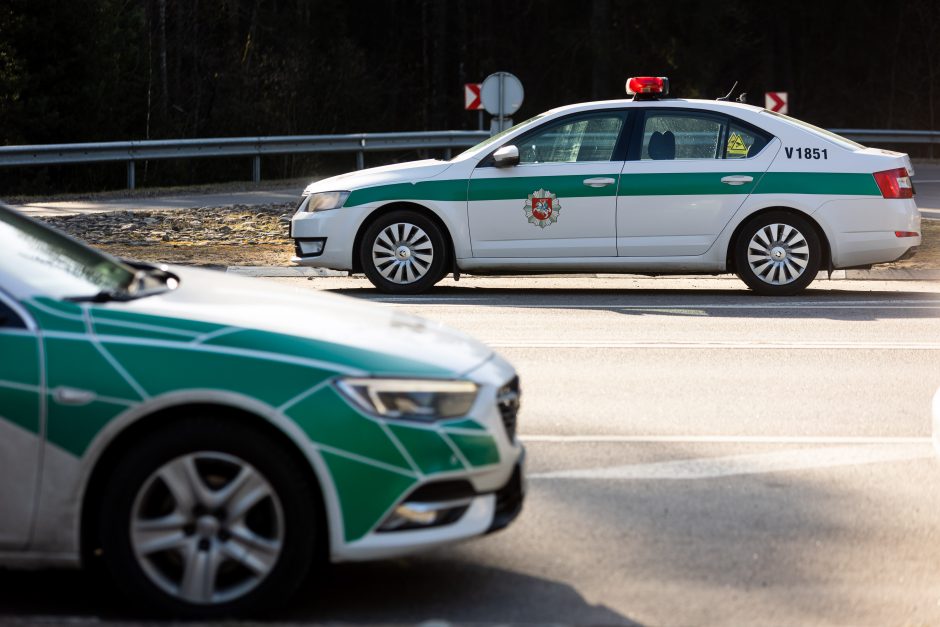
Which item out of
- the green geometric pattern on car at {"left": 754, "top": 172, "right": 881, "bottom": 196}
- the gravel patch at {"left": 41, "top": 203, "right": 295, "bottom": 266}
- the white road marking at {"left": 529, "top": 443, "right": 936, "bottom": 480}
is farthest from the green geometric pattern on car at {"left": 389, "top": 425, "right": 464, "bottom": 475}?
the gravel patch at {"left": 41, "top": 203, "right": 295, "bottom": 266}

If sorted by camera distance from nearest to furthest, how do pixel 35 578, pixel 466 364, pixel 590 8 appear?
pixel 466 364 → pixel 35 578 → pixel 590 8

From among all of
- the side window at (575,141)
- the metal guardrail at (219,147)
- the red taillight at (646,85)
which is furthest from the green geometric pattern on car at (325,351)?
the metal guardrail at (219,147)

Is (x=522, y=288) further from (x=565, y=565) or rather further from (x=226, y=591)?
(x=226, y=591)

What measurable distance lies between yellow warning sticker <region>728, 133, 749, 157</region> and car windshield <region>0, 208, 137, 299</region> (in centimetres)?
771

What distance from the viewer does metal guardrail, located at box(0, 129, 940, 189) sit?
23.0 m

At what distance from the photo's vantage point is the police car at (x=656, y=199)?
12352mm

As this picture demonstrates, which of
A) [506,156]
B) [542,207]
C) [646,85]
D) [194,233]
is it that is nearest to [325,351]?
[506,156]

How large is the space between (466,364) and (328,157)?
29090 millimetres

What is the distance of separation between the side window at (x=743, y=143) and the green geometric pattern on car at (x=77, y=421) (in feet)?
28.7

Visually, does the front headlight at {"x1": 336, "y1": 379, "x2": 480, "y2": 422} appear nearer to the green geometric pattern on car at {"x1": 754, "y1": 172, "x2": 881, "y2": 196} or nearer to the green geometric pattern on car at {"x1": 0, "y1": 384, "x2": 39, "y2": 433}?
the green geometric pattern on car at {"x1": 0, "y1": 384, "x2": 39, "y2": 433}

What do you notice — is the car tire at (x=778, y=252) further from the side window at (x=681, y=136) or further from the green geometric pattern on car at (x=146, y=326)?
the green geometric pattern on car at (x=146, y=326)

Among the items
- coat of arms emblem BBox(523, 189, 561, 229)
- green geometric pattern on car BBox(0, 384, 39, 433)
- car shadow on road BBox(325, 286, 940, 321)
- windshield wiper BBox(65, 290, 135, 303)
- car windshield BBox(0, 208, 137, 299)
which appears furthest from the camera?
coat of arms emblem BBox(523, 189, 561, 229)

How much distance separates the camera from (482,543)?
552 centimetres

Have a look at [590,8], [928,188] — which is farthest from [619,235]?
[590,8]
